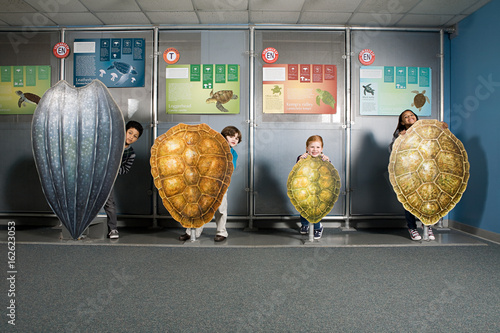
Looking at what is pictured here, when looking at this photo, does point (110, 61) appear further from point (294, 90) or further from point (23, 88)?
point (294, 90)

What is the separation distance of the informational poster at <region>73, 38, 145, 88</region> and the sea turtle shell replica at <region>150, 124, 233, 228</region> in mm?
1566

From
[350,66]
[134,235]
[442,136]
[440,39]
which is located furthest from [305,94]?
[134,235]

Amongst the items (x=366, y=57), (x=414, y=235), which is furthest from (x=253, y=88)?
(x=414, y=235)

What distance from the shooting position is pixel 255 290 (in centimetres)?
181

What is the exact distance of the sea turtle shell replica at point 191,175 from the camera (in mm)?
2713

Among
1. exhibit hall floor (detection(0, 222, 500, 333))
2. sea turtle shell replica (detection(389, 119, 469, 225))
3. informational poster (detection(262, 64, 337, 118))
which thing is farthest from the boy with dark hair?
sea turtle shell replica (detection(389, 119, 469, 225))

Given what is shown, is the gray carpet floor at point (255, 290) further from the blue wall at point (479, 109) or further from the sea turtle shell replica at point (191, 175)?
the blue wall at point (479, 109)

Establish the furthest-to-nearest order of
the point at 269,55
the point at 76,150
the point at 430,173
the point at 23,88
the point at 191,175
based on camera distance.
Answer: the point at 23,88 → the point at 269,55 → the point at 430,173 → the point at 191,175 → the point at 76,150

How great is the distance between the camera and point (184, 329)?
1.37m

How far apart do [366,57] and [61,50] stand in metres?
3.83

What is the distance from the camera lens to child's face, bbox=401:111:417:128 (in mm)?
Result: 3209

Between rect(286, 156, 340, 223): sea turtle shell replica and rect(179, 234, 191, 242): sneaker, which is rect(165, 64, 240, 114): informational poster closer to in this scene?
rect(286, 156, 340, 223): sea turtle shell replica

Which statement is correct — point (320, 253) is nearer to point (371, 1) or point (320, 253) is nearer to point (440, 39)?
point (371, 1)

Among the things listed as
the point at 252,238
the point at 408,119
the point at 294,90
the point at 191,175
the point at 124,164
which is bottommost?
the point at 252,238
